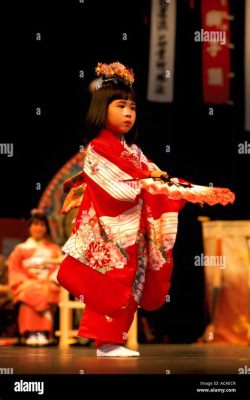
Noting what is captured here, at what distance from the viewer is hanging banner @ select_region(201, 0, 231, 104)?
303 inches

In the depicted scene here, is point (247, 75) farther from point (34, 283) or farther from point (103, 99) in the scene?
point (103, 99)

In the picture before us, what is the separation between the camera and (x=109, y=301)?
4492 mm

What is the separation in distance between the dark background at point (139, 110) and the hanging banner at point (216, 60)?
1.81ft

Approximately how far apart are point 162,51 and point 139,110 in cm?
93

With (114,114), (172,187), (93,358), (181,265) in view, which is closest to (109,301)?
(93,358)

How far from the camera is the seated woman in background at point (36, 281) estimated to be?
22.7 feet

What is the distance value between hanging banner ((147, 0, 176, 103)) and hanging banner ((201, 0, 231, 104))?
26 cm

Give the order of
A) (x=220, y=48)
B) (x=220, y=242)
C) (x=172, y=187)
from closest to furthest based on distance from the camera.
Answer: (x=172, y=187)
(x=220, y=242)
(x=220, y=48)

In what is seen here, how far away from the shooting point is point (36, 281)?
22.8 ft

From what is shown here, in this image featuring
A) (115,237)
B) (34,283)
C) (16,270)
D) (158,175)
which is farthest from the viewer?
(16,270)

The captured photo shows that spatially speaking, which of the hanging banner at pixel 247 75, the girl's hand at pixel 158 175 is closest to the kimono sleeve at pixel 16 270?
the hanging banner at pixel 247 75

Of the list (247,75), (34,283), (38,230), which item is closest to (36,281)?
(34,283)
